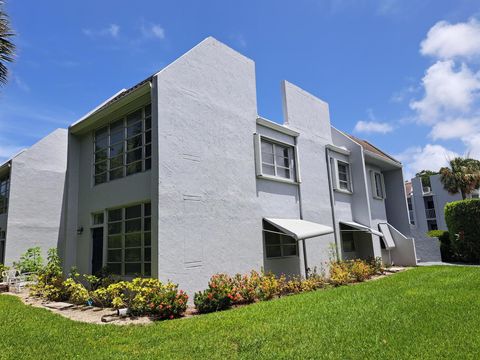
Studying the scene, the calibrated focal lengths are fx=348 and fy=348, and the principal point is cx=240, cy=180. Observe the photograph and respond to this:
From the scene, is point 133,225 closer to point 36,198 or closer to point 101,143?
point 101,143

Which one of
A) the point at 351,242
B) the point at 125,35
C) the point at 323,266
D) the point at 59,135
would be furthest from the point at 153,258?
the point at 59,135

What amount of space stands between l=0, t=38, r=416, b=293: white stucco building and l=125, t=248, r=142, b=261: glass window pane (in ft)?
0.14

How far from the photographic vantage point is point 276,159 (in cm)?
1945

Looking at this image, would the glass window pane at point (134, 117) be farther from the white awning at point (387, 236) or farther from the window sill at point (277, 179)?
the white awning at point (387, 236)

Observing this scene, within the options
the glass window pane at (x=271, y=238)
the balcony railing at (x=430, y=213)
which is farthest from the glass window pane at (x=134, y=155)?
the balcony railing at (x=430, y=213)

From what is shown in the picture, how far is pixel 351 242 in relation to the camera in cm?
2478

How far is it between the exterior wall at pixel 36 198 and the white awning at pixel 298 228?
15776 millimetres

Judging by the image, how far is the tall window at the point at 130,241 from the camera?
46.2ft

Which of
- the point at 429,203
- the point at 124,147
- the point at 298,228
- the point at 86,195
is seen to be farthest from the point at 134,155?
the point at 429,203

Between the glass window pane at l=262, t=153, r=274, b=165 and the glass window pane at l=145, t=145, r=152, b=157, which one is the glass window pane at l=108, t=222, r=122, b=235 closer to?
the glass window pane at l=145, t=145, r=152, b=157

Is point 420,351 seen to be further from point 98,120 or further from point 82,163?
point 82,163

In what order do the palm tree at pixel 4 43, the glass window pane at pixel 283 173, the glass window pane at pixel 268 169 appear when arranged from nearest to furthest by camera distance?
the palm tree at pixel 4 43 → the glass window pane at pixel 268 169 → the glass window pane at pixel 283 173

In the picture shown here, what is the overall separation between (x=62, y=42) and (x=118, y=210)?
7.24 metres

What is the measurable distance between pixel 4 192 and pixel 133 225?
60.8 ft
